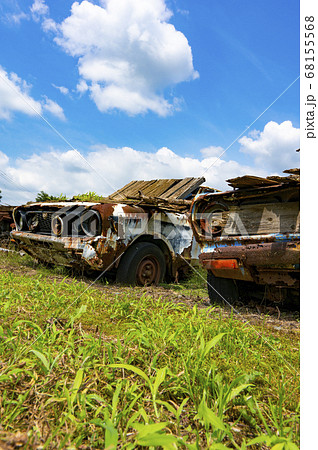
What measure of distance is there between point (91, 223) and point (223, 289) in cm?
200

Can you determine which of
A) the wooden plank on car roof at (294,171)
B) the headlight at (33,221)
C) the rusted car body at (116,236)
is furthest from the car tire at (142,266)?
the wooden plank on car roof at (294,171)

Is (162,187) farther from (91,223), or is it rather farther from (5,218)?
(5,218)

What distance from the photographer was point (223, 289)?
149 inches

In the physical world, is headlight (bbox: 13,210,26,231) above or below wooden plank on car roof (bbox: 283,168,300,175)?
below

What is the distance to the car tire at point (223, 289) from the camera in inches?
149

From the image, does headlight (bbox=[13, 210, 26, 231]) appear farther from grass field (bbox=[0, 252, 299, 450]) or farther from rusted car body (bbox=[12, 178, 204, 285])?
grass field (bbox=[0, 252, 299, 450])

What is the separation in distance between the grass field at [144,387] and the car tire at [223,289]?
52.4 inches

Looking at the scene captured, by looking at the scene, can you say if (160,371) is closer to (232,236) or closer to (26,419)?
(26,419)

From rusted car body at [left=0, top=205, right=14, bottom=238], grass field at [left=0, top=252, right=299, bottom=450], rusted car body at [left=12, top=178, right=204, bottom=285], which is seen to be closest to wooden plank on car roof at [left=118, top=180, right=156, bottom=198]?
rusted car body at [left=12, top=178, right=204, bottom=285]

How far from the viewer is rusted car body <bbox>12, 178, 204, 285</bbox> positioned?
438 centimetres

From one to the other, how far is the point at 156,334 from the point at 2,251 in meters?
6.49

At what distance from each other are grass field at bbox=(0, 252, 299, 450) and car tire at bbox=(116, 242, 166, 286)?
2.19 meters

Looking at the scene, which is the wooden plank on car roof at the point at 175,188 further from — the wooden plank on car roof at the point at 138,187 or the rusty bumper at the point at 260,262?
the rusty bumper at the point at 260,262

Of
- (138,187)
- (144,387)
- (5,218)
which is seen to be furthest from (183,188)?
(144,387)
